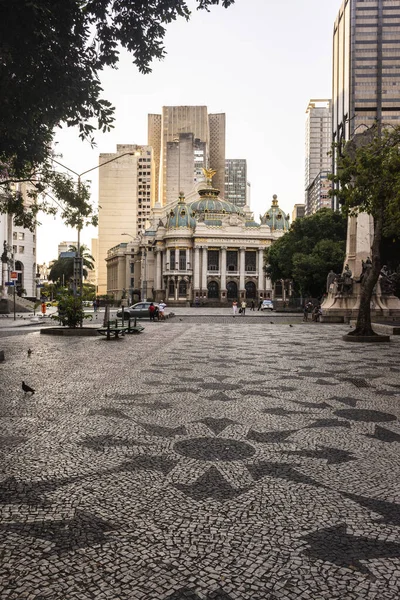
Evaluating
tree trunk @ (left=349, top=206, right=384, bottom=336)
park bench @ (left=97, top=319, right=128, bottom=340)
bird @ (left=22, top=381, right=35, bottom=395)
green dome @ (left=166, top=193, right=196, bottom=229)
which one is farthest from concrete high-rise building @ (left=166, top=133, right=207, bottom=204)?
bird @ (left=22, top=381, right=35, bottom=395)

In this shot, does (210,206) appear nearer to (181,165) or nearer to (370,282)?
(181,165)

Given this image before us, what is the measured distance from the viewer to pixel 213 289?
10694 centimetres

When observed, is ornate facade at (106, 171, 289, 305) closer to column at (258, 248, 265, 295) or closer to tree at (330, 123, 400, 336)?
column at (258, 248, 265, 295)

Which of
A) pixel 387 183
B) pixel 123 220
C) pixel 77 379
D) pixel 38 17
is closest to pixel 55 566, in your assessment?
pixel 77 379

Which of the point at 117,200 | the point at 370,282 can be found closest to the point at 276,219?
the point at 117,200

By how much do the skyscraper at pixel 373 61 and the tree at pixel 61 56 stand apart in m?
121

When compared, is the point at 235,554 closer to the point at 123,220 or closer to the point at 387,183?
the point at 387,183

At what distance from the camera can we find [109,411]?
22.0 feet

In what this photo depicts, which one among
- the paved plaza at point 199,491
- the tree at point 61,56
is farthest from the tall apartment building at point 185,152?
the paved plaza at point 199,491

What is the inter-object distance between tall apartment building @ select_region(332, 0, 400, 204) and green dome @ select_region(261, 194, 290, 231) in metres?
26.7

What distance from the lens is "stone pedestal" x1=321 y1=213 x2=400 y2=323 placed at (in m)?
29.9

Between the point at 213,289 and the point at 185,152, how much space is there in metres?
59.7

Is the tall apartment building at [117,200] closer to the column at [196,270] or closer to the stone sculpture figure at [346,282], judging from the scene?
the column at [196,270]

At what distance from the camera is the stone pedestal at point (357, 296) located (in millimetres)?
29875
